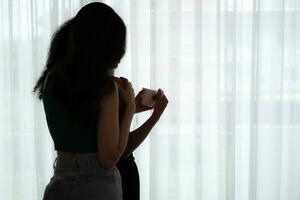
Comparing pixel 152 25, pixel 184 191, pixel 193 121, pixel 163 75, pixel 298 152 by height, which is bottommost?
pixel 184 191

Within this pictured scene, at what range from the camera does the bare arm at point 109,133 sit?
107 cm

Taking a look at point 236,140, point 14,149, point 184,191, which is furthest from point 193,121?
point 14,149

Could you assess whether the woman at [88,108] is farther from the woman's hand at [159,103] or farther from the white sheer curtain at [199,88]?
the white sheer curtain at [199,88]

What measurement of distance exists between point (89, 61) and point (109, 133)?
20 cm

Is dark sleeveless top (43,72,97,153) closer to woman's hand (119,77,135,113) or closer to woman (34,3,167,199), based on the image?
woman (34,3,167,199)

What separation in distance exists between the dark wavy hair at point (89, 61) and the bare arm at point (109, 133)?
0.07 ft

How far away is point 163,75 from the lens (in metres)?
2.22

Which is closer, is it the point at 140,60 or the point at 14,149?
the point at 140,60

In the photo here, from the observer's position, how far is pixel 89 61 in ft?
3.53

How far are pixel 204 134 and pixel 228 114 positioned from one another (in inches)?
6.7

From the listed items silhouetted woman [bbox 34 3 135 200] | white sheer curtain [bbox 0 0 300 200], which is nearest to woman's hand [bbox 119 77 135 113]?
silhouetted woman [bbox 34 3 135 200]

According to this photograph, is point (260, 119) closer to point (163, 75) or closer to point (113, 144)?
point (163, 75)

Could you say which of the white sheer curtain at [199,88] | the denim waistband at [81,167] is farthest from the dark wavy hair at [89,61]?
the white sheer curtain at [199,88]

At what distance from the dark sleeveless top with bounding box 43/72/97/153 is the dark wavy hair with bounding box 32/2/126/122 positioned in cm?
2
